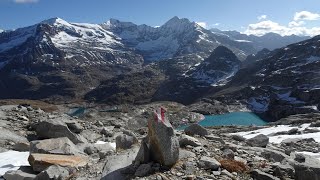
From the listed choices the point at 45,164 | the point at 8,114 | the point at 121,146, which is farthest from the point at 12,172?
the point at 8,114

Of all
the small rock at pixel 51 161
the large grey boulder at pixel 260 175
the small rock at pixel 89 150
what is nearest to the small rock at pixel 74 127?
the small rock at pixel 89 150

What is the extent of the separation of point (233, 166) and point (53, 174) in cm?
723

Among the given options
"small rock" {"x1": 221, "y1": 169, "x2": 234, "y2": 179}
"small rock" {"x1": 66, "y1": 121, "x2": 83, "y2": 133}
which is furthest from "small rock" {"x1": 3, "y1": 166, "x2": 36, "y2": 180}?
"small rock" {"x1": 66, "y1": 121, "x2": 83, "y2": 133}

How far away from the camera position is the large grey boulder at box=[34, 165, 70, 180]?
1616 cm

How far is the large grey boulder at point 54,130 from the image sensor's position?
87.8 ft

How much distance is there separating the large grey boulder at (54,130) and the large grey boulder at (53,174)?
32.4 feet

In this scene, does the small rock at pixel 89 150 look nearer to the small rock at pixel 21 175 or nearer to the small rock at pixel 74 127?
the small rock at pixel 21 175

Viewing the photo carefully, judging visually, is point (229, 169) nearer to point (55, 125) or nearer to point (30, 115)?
point (55, 125)

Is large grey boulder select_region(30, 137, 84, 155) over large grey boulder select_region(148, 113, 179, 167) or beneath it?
beneath

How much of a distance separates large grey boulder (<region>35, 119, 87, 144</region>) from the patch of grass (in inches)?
524

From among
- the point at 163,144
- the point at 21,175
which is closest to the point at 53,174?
the point at 21,175

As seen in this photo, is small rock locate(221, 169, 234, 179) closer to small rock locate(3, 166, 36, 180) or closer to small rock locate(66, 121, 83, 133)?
small rock locate(3, 166, 36, 180)

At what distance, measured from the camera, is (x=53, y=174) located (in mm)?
16266

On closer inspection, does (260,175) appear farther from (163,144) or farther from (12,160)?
(12,160)
